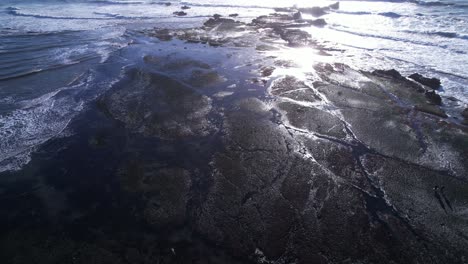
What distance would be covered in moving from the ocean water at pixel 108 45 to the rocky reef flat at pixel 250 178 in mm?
1514

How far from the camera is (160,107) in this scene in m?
13.5

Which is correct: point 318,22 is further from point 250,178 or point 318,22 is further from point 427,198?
point 250,178

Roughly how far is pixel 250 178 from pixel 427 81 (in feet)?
38.3

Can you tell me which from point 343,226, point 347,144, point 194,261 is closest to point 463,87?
point 347,144

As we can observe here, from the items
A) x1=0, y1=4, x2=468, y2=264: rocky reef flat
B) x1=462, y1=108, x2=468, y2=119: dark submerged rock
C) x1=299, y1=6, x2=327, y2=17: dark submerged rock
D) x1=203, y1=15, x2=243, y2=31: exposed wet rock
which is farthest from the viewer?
x1=299, y1=6, x2=327, y2=17: dark submerged rock

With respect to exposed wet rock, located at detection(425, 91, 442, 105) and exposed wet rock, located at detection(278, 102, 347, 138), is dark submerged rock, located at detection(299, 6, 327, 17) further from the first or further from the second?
exposed wet rock, located at detection(278, 102, 347, 138)

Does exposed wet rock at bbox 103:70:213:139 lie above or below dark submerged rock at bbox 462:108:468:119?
above

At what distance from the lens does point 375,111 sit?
42.5ft

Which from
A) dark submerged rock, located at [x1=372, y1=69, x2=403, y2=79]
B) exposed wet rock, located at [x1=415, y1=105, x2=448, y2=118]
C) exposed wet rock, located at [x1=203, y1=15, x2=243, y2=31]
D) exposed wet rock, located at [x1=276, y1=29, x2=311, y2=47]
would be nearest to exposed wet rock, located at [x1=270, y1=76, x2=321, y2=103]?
exposed wet rock, located at [x1=415, y1=105, x2=448, y2=118]

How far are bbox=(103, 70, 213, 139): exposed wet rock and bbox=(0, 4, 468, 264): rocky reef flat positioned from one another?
85 mm

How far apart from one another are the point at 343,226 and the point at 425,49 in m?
18.2

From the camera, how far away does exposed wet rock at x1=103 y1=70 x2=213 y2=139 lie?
12.0 meters

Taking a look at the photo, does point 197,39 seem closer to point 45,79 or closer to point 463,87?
point 45,79

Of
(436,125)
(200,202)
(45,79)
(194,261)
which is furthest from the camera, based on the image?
(45,79)
